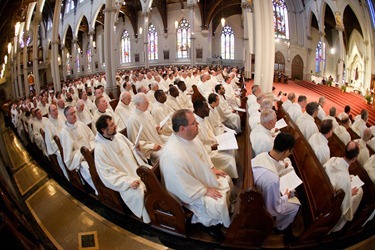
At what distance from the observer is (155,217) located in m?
3.18

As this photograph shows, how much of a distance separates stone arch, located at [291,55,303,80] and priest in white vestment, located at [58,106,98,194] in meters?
28.0

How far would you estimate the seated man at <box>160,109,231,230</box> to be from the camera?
2.76 m

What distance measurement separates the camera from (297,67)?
28.5 m

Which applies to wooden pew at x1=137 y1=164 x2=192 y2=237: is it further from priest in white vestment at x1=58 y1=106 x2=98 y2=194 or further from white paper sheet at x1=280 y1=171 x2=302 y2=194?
priest in white vestment at x1=58 y1=106 x2=98 y2=194

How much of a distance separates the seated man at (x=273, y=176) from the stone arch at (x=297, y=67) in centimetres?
2841

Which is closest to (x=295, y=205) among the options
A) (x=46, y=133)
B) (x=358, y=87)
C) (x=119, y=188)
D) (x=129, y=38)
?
(x=119, y=188)

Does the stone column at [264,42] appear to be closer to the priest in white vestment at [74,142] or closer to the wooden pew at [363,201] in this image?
the wooden pew at [363,201]

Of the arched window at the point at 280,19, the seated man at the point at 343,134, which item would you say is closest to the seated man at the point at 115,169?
the seated man at the point at 343,134

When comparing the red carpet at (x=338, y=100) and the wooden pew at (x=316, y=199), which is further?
the red carpet at (x=338, y=100)

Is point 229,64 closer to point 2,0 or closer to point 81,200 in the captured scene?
point 2,0

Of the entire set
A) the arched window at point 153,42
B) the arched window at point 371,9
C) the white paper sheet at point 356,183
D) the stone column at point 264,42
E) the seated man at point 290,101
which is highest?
the arched window at point 153,42

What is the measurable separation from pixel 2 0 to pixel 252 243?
10.9 m

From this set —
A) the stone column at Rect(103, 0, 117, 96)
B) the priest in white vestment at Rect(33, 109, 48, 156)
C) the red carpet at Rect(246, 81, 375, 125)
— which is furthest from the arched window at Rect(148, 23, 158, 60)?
the priest in white vestment at Rect(33, 109, 48, 156)

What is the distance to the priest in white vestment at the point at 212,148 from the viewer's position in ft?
12.8
